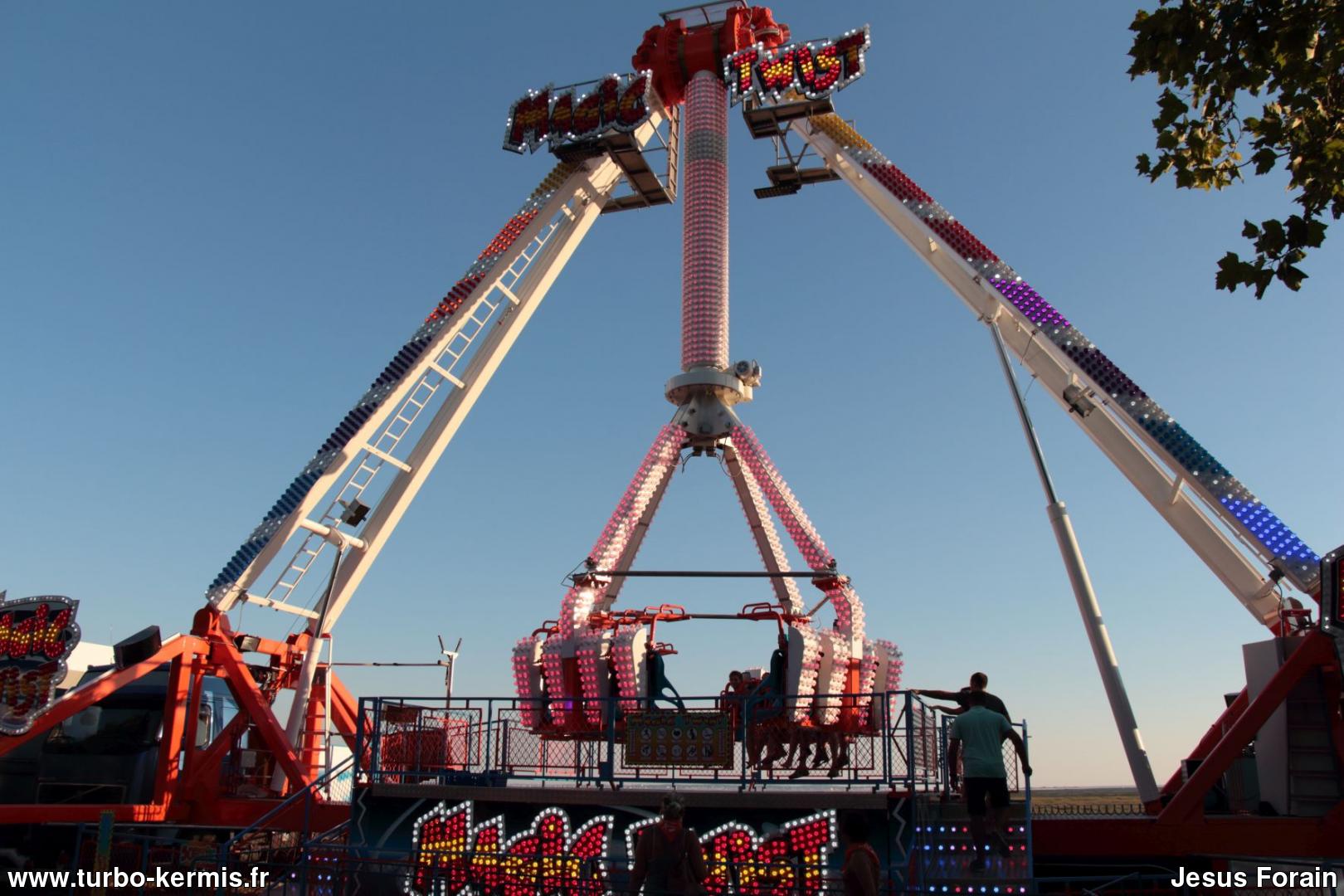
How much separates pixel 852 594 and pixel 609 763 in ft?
27.9

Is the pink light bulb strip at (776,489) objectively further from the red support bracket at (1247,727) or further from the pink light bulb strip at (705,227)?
the red support bracket at (1247,727)

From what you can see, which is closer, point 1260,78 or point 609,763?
point 1260,78

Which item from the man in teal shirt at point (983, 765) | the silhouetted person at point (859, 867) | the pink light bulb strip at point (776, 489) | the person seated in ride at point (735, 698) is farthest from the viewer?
the pink light bulb strip at point (776, 489)

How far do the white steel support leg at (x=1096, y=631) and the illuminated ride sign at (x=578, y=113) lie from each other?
43.3 ft

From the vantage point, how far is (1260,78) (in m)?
9.90

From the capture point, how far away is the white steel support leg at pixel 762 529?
922 inches

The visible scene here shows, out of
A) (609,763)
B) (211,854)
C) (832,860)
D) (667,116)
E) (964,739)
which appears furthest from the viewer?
(667,116)

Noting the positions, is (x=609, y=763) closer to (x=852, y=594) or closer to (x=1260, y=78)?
(x=852, y=594)

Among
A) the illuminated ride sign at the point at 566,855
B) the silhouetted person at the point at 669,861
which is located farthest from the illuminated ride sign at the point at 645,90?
the silhouetted person at the point at 669,861

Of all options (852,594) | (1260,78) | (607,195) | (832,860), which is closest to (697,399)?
(852,594)

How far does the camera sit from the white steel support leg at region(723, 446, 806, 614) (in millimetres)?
23422

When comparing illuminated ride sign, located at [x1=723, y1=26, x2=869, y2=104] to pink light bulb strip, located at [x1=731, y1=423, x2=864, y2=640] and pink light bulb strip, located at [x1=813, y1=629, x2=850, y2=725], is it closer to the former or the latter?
pink light bulb strip, located at [x1=731, y1=423, x2=864, y2=640]

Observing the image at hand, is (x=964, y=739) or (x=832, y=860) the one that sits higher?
(x=964, y=739)

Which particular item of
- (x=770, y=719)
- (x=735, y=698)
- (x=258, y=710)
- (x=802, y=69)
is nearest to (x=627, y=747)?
(x=735, y=698)
